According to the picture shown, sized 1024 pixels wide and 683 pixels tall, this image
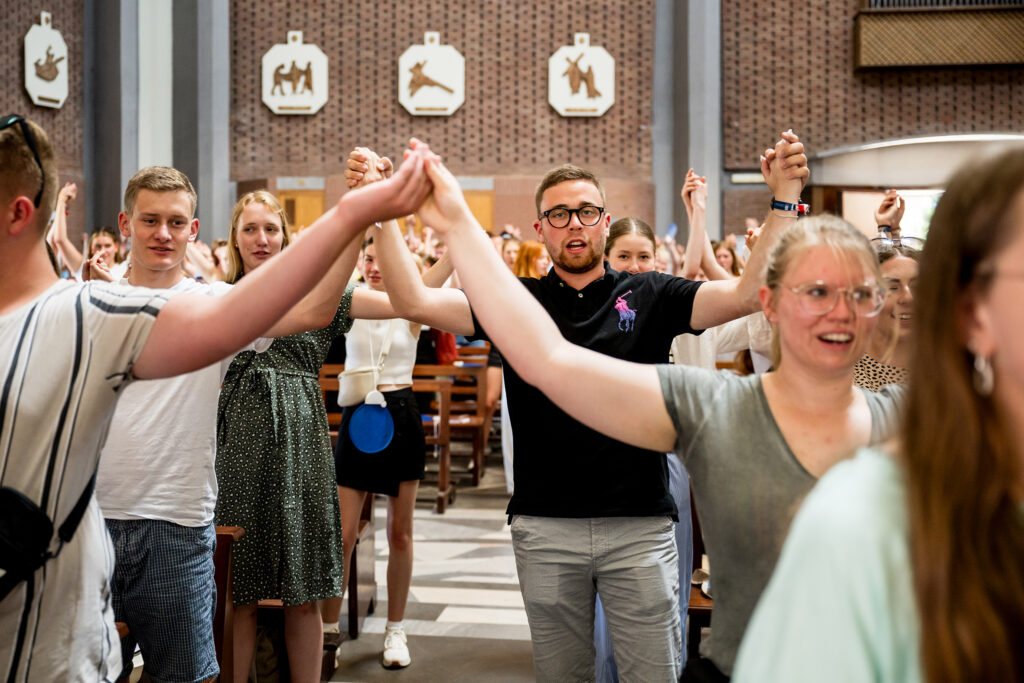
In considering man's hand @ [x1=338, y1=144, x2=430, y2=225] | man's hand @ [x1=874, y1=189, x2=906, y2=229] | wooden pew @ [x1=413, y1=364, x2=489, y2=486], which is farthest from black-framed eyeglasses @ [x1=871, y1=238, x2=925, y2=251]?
wooden pew @ [x1=413, y1=364, x2=489, y2=486]

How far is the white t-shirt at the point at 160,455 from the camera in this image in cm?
212

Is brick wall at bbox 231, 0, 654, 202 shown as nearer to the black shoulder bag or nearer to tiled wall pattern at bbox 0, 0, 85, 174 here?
tiled wall pattern at bbox 0, 0, 85, 174

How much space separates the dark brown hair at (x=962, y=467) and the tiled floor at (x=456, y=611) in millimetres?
3045

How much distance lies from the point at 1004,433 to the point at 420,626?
368 centimetres

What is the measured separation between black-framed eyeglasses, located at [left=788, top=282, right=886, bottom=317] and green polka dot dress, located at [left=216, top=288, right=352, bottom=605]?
65.7 inches

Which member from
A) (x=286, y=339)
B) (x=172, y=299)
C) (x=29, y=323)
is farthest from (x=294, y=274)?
(x=286, y=339)

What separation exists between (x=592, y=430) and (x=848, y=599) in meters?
1.45

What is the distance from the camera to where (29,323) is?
1295 millimetres

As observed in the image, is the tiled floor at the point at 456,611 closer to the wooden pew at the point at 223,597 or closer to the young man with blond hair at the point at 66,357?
the wooden pew at the point at 223,597

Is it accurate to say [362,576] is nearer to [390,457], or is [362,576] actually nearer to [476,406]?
[390,457]

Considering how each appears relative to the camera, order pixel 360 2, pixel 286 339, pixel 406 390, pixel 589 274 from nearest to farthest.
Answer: pixel 589 274
pixel 286 339
pixel 406 390
pixel 360 2

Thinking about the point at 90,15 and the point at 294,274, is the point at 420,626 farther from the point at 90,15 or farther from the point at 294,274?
the point at 90,15

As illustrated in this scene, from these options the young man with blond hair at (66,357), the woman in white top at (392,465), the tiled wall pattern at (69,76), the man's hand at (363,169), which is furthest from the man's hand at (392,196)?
the tiled wall pattern at (69,76)

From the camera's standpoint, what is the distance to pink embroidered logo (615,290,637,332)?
91.0 inches
